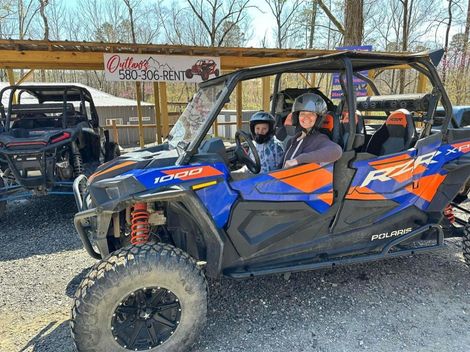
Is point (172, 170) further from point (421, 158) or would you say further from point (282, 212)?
point (421, 158)

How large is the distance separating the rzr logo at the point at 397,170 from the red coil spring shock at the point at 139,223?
1.74 m

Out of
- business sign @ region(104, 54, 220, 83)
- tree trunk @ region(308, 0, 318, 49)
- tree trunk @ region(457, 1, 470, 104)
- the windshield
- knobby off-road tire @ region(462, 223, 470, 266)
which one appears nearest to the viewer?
the windshield

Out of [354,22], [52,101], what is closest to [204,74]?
[52,101]

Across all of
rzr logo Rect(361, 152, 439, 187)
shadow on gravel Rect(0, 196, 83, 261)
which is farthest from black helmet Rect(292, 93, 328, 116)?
shadow on gravel Rect(0, 196, 83, 261)

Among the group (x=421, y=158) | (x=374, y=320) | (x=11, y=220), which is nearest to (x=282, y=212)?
(x=374, y=320)

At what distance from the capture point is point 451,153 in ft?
10.7

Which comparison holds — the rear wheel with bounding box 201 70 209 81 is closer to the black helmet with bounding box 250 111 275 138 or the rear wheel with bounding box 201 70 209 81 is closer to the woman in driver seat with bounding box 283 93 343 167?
the black helmet with bounding box 250 111 275 138

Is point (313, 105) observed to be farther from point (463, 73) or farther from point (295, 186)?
point (463, 73)

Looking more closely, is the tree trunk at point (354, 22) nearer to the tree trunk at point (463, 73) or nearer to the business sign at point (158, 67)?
the business sign at point (158, 67)

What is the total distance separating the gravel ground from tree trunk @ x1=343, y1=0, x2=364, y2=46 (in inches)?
339

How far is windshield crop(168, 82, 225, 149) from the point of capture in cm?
289

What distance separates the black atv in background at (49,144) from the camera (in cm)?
537

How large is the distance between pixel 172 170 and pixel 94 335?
115 centimetres

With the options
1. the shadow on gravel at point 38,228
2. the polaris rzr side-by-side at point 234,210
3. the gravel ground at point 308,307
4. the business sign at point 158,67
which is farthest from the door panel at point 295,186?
the business sign at point 158,67
